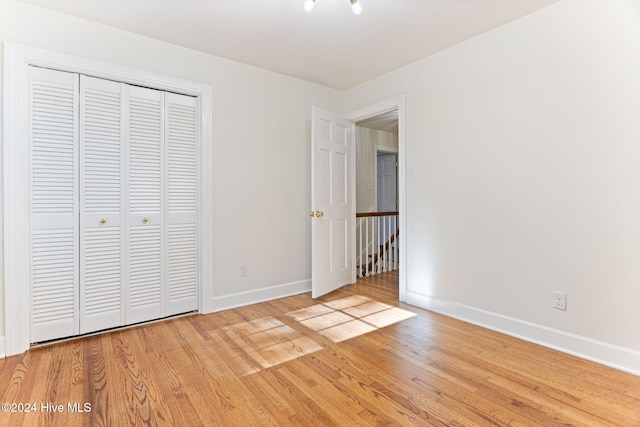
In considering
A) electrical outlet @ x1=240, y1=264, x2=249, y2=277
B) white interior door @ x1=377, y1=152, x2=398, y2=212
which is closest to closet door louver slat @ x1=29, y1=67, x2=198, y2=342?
electrical outlet @ x1=240, y1=264, x2=249, y2=277

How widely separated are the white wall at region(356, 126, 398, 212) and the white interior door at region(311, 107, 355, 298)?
4.91 ft

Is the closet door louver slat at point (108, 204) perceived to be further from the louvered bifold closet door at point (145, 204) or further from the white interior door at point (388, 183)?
the white interior door at point (388, 183)

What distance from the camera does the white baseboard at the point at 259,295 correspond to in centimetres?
309

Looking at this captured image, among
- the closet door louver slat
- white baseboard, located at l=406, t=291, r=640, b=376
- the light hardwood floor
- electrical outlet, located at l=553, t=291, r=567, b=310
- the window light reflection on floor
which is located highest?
the closet door louver slat

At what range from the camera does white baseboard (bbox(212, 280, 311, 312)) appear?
3092 millimetres

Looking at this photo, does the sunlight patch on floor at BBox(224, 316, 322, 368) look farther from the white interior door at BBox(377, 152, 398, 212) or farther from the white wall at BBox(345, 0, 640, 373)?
the white interior door at BBox(377, 152, 398, 212)

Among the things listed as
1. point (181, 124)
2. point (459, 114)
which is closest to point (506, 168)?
point (459, 114)

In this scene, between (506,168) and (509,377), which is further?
(506,168)

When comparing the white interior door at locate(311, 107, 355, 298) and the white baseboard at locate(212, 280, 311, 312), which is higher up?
the white interior door at locate(311, 107, 355, 298)

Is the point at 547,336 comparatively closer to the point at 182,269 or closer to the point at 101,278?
the point at 182,269

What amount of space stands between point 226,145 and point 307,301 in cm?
177

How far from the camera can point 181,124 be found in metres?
2.90

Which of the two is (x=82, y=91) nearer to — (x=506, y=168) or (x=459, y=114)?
(x=459, y=114)

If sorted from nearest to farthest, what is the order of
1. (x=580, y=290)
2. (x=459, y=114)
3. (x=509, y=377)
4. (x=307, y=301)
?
(x=509, y=377)
(x=580, y=290)
(x=459, y=114)
(x=307, y=301)
